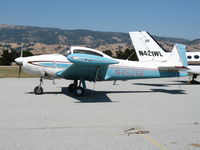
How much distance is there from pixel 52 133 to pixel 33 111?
2.79 meters

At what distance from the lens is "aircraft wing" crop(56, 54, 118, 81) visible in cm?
1008

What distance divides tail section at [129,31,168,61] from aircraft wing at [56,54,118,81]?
6165 millimetres

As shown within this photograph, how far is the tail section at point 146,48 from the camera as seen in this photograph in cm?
1777

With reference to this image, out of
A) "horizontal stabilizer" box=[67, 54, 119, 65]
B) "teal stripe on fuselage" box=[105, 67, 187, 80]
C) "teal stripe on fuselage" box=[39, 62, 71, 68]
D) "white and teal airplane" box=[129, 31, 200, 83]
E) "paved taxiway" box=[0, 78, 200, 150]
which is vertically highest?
"white and teal airplane" box=[129, 31, 200, 83]

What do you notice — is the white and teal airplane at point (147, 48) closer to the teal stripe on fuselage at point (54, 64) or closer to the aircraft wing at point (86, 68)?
the aircraft wing at point (86, 68)

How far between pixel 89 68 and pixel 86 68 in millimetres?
133

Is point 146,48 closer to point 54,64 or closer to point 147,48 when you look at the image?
point 147,48

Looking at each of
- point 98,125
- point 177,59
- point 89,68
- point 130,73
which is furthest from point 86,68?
point 177,59

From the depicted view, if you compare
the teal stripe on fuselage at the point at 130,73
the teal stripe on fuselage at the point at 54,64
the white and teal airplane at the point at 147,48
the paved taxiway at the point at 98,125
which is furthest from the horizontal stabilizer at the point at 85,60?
the white and teal airplane at the point at 147,48

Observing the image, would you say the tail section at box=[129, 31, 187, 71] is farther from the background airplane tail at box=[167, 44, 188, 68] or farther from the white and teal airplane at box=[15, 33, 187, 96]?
the white and teal airplane at box=[15, 33, 187, 96]

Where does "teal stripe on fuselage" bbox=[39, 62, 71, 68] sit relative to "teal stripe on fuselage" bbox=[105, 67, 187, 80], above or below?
above

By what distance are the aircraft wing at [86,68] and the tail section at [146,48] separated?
617cm

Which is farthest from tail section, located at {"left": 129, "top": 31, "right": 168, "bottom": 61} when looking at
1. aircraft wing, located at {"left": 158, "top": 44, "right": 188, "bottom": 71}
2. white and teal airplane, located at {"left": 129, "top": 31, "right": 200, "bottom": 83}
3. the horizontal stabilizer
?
the horizontal stabilizer

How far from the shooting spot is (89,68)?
37.7 ft
